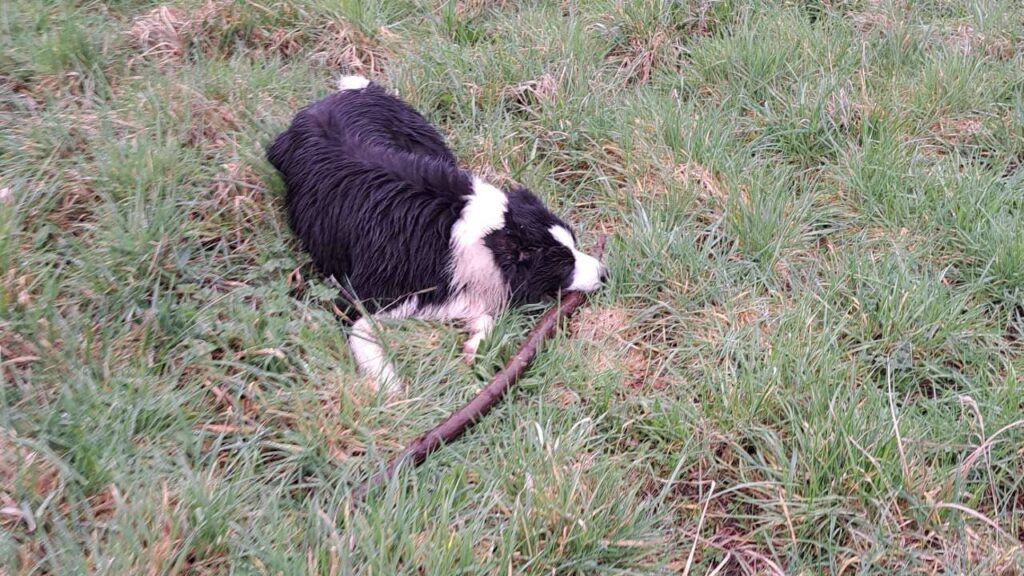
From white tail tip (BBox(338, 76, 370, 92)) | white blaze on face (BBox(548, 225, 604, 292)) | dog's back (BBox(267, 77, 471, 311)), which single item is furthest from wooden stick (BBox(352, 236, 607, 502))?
white tail tip (BBox(338, 76, 370, 92))

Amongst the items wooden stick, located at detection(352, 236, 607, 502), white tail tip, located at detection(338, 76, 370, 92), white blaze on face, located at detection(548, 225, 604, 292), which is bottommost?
wooden stick, located at detection(352, 236, 607, 502)

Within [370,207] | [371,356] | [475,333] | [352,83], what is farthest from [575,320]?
[352,83]

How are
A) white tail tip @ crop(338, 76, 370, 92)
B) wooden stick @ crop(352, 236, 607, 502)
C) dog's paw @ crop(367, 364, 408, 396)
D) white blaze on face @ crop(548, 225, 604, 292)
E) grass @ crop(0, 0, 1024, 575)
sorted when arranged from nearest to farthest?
grass @ crop(0, 0, 1024, 575)
wooden stick @ crop(352, 236, 607, 502)
dog's paw @ crop(367, 364, 408, 396)
white blaze on face @ crop(548, 225, 604, 292)
white tail tip @ crop(338, 76, 370, 92)

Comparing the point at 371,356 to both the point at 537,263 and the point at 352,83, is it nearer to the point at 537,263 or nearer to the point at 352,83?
the point at 537,263

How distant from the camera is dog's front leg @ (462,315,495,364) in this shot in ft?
9.77

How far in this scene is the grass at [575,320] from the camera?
2236 mm

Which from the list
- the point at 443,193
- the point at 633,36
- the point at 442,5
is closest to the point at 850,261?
the point at 443,193

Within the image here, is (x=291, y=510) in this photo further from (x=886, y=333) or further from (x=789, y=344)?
(x=886, y=333)

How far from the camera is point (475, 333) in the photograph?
3115 millimetres

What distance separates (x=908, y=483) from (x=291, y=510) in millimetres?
1719

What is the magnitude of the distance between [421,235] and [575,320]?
27.4 inches

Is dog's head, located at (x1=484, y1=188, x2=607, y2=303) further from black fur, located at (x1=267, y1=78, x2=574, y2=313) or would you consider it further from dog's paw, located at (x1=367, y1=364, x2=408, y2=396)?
dog's paw, located at (x1=367, y1=364, x2=408, y2=396)

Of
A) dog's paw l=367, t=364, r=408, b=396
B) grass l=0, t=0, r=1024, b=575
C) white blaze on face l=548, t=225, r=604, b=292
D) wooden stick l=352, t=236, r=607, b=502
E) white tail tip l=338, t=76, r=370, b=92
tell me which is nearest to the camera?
grass l=0, t=0, r=1024, b=575

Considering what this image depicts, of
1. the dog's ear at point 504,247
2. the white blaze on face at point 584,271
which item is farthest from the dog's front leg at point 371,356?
the white blaze on face at point 584,271
